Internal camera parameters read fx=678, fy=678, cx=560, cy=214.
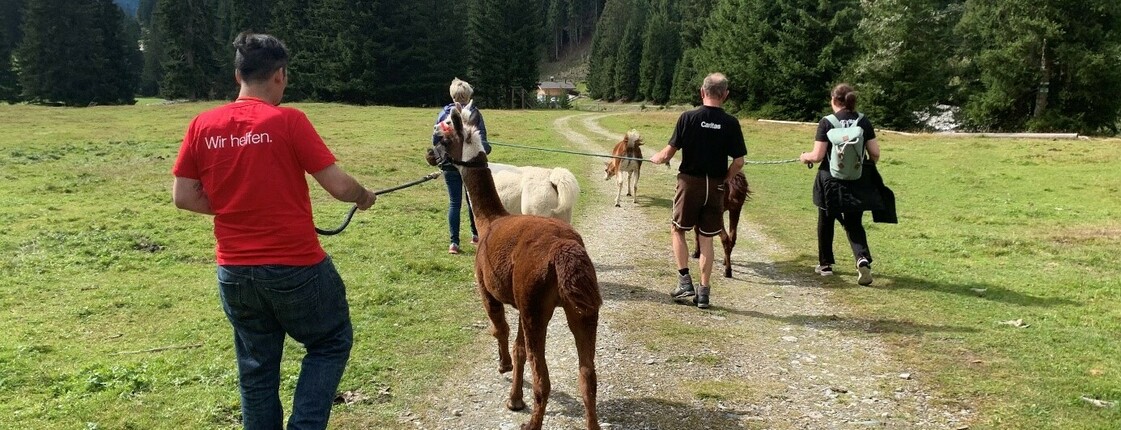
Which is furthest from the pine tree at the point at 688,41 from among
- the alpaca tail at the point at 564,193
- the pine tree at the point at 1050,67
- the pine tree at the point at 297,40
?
the alpaca tail at the point at 564,193

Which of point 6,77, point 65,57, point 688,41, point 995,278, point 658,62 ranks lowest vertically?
point 995,278

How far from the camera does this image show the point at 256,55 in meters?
3.10

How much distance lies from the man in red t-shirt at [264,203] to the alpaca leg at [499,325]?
1540 millimetres

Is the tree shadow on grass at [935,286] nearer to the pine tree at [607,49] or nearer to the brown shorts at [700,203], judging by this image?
the brown shorts at [700,203]

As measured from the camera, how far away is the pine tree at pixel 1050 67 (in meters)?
32.0

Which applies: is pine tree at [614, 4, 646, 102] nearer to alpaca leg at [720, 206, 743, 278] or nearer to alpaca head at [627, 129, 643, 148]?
alpaca head at [627, 129, 643, 148]

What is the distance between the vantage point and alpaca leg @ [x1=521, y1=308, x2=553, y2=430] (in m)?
4.12

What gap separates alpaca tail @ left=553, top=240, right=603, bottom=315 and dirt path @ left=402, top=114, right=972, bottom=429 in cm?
108

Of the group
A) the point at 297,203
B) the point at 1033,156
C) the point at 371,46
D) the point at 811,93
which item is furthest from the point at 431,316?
the point at 371,46

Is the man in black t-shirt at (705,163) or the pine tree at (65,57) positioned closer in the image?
the man in black t-shirt at (705,163)

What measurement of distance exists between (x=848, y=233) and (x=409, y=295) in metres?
5.08

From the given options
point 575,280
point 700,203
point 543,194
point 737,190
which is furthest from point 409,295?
point 737,190

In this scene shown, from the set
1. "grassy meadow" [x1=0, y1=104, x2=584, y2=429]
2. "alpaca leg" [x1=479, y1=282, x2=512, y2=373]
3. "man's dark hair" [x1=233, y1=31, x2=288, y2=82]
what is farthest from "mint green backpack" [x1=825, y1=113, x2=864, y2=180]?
"man's dark hair" [x1=233, y1=31, x2=288, y2=82]

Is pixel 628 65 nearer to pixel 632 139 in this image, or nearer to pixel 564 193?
pixel 632 139
